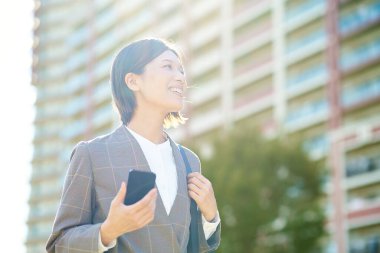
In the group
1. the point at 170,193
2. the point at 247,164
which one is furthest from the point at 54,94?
the point at 170,193

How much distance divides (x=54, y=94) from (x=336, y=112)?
159 ft

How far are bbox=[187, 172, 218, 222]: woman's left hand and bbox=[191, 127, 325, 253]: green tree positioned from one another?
2848 cm

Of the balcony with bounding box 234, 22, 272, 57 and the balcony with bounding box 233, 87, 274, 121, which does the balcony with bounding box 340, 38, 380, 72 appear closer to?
the balcony with bounding box 233, 87, 274, 121

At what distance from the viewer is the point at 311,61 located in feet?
170

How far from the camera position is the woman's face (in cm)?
333

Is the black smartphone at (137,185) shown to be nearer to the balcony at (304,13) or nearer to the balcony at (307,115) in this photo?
the balcony at (307,115)

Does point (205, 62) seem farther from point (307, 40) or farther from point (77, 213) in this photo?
point (77, 213)

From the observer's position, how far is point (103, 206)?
3.07 meters

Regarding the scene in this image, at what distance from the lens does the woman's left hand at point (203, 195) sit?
3.22 m

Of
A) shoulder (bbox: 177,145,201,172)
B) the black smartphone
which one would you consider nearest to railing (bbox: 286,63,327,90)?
shoulder (bbox: 177,145,201,172)

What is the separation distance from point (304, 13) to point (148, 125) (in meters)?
50.2

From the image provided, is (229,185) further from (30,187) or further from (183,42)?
(30,187)

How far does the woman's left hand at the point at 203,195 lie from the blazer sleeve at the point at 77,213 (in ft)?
1.32

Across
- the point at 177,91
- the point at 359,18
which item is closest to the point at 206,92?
the point at 359,18
